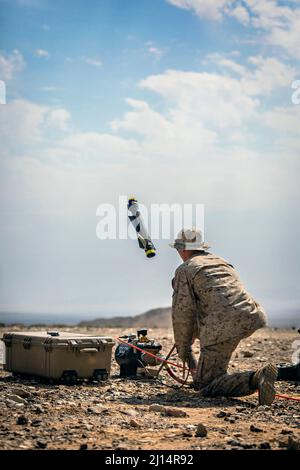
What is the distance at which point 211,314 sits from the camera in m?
10.2

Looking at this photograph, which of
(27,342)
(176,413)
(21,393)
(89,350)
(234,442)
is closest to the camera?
(234,442)

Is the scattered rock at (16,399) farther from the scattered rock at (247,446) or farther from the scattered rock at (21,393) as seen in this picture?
the scattered rock at (247,446)

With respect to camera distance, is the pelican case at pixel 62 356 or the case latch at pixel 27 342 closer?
the pelican case at pixel 62 356

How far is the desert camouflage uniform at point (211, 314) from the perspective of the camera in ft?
33.1

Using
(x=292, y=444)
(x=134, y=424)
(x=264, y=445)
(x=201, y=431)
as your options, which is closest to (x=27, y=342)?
(x=134, y=424)

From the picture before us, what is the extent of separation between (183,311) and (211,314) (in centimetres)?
38

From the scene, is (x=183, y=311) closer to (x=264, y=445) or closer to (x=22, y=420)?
(x=22, y=420)

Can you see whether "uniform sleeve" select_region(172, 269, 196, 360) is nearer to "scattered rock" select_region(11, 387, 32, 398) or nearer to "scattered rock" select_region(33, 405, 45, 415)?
"scattered rock" select_region(11, 387, 32, 398)

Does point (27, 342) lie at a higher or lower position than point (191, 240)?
lower

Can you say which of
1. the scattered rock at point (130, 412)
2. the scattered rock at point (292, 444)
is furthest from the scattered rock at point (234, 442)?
the scattered rock at point (130, 412)

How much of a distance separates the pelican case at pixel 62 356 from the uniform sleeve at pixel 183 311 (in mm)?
→ 978

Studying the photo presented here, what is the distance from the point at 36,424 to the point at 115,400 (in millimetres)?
2020
